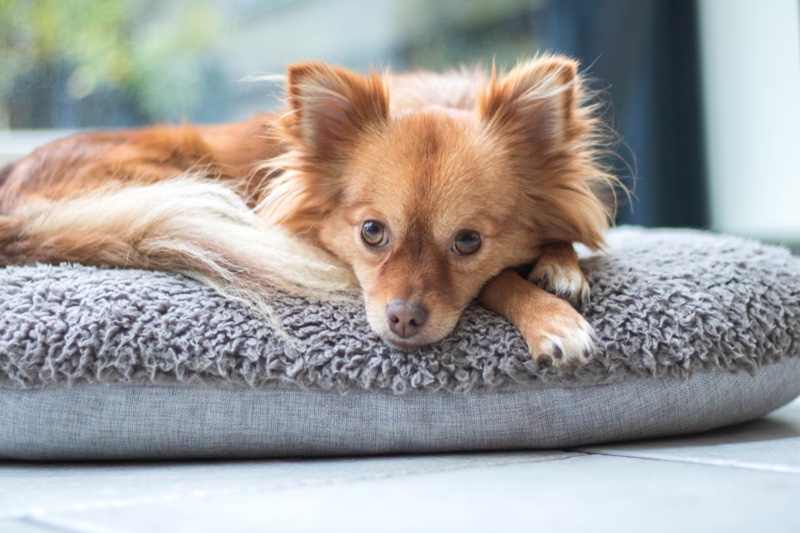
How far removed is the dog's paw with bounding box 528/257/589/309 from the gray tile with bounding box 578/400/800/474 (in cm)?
33

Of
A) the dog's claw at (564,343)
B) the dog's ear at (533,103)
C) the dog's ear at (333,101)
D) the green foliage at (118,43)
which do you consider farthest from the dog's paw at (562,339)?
the green foliage at (118,43)

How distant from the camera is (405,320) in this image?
1.66m

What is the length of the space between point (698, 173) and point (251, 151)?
3.22 metres

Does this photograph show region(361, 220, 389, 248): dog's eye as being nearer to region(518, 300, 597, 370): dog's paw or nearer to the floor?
region(518, 300, 597, 370): dog's paw

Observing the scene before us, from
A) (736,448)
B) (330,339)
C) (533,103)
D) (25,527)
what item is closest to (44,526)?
(25,527)

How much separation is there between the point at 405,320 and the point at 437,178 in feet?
1.35

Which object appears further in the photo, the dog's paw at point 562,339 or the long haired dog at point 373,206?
the long haired dog at point 373,206

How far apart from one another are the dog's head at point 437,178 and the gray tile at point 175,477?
0.37 meters

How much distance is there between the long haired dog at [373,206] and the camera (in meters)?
1.85

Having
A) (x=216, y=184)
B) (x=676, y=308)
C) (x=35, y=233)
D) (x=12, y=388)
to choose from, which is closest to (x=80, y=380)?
(x=12, y=388)

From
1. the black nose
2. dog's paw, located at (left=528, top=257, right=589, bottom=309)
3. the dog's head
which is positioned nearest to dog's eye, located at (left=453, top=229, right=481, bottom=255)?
the dog's head

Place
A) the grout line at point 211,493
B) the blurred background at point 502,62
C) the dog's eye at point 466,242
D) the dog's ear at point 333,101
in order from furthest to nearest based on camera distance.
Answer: the blurred background at point 502,62
the dog's ear at point 333,101
the dog's eye at point 466,242
the grout line at point 211,493

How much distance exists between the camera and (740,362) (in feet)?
5.57

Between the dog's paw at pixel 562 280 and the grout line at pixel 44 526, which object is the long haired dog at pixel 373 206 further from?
the grout line at pixel 44 526
